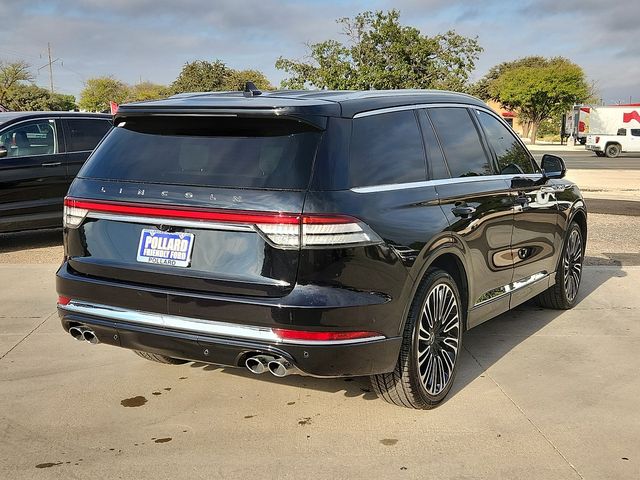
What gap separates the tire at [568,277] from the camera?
6.20 metres

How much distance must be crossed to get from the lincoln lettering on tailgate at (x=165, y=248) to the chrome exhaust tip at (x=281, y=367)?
2.10ft

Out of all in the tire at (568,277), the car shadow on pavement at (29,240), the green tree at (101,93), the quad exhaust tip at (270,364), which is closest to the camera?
the quad exhaust tip at (270,364)

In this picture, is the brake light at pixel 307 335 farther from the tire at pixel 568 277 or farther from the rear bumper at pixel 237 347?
the tire at pixel 568 277

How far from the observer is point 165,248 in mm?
3586

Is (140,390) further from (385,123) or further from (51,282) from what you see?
(51,282)

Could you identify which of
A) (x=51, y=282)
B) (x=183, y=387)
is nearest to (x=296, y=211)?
(x=183, y=387)

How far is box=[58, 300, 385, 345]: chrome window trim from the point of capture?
3.40m

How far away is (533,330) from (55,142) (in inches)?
260

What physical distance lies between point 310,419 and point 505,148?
2610 mm

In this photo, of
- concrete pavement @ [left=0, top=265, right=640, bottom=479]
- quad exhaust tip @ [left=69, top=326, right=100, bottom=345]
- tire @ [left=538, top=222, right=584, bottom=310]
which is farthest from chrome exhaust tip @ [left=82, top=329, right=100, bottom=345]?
tire @ [left=538, top=222, right=584, bottom=310]

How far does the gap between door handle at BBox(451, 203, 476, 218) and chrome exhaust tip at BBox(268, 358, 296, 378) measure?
1.42m

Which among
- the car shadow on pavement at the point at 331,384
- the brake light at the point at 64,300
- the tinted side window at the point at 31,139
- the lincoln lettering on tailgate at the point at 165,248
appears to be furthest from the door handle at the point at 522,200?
the tinted side window at the point at 31,139

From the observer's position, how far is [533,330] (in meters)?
5.80

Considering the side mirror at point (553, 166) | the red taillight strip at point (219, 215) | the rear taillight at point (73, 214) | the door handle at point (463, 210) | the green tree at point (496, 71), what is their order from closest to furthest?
the red taillight strip at point (219, 215), the rear taillight at point (73, 214), the door handle at point (463, 210), the side mirror at point (553, 166), the green tree at point (496, 71)
